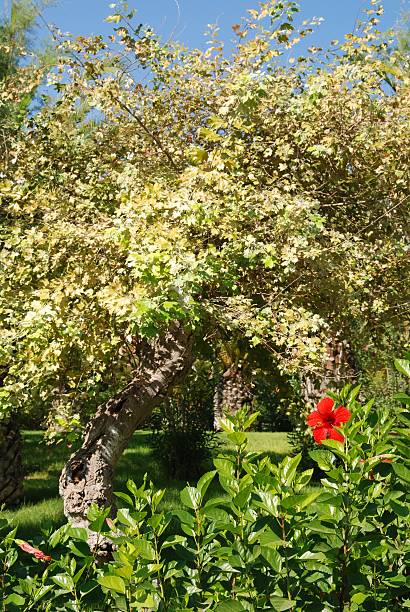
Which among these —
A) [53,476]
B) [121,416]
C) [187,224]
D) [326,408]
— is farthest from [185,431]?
[326,408]

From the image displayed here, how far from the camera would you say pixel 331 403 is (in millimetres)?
2520

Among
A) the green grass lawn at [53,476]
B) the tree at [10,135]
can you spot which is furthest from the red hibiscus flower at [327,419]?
the green grass lawn at [53,476]

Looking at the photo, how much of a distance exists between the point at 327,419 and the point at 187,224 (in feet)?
8.41

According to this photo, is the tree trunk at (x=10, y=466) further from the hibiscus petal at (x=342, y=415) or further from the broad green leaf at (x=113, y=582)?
the broad green leaf at (x=113, y=582)

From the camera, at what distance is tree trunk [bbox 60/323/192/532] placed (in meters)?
5.61

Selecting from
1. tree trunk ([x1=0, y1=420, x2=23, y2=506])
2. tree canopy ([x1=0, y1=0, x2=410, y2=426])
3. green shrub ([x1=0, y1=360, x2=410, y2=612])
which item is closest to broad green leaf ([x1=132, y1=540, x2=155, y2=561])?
green shrub ([x1=0, y1=360, x2=410, y2=612])

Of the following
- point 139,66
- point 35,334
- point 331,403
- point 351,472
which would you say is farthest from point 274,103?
point 351,472

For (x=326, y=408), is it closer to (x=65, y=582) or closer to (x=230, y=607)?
(x=230, y=607)

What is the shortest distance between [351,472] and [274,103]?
4.96 metres

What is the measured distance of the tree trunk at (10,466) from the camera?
353 inches

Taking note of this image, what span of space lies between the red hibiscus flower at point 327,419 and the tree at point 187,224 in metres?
1.66

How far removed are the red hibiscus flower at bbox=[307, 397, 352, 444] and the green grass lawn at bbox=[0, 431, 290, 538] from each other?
4147 mm

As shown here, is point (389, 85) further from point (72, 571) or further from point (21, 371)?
point (72, 571)

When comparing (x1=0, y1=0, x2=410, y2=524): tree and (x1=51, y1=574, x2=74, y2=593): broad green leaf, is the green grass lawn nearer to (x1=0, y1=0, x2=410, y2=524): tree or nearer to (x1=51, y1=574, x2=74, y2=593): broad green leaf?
(x1=0, y1=0, x2=410, y2=524): tree
